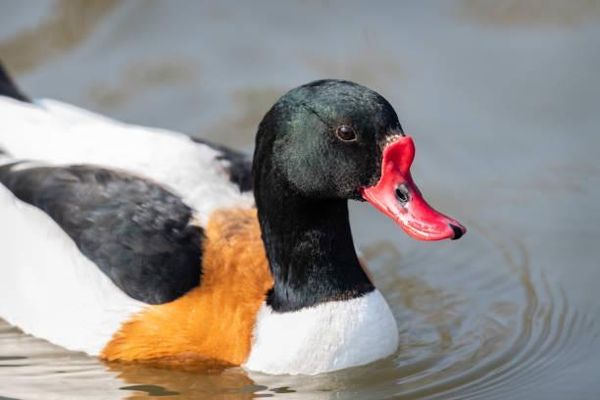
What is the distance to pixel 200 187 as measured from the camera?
8.02 metres

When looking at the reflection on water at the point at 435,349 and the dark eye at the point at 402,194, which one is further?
the reflection on water at the point at 435,349

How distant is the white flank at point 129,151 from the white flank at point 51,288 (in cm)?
39

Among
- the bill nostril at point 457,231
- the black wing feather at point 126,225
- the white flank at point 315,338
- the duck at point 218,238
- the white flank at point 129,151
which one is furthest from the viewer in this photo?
the white flank at point 129,151

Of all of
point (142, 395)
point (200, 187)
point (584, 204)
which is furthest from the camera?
point (584, 204)

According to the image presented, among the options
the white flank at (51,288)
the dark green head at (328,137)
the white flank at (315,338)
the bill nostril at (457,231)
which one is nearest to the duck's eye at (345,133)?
the dark green head at (328,137)

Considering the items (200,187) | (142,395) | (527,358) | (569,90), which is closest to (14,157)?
(200,187)

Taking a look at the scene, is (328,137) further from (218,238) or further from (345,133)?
(218,238)

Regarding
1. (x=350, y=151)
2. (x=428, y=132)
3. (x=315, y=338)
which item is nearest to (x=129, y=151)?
(x=315, y=338)

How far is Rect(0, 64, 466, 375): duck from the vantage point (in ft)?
22.5

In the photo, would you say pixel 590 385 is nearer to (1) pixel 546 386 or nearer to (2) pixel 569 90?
(1) pixel 546 386

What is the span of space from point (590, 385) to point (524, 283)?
4.04 ft

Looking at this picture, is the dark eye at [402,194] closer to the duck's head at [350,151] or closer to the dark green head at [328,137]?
the duck's head at [350,151]

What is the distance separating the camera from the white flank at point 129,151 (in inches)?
315

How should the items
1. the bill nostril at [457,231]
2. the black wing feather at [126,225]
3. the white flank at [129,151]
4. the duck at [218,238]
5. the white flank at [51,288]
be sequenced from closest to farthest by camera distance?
the bill nostril at [457,231] < the duck at [218,238] < the black wing feather at [126,225] < the white flank at [51,288] < the white flank at [129,151]
